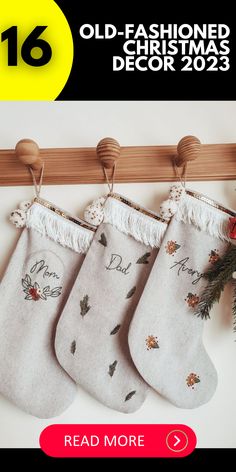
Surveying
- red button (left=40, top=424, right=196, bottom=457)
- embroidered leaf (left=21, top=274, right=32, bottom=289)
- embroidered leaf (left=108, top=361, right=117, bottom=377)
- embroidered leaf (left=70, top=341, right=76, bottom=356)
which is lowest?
red button (left=40, top=424, right=196, bottom=457)

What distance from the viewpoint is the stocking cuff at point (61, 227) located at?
995 millimetres

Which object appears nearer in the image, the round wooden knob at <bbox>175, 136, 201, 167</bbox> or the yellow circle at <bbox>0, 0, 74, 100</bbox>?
Result: the round wooden knob at <bbox>175, 136, 201, 167</bbox>

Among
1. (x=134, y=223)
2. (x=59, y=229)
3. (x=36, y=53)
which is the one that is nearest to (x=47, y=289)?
(x=59, y=229)

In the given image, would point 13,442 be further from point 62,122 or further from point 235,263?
point 62,122

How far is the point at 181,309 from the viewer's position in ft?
3.15

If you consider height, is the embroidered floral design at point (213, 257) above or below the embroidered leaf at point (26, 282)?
above

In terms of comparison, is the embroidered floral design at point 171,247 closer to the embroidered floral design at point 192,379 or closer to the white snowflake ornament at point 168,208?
the white snowflake ornament at point 168,208

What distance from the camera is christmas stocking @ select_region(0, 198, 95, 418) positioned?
0.95 metres

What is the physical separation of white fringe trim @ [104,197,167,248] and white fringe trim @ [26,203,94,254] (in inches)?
2.6

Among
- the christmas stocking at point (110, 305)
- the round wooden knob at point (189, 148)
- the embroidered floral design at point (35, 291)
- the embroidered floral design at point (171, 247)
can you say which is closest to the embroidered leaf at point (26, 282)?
the embroidered floral design at point (35, 291)

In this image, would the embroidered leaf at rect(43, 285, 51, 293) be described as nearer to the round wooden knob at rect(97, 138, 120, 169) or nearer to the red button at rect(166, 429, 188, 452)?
the round wooden knob at rect(97, 138, 120, 169)

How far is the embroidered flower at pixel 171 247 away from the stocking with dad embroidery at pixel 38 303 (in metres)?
0.18

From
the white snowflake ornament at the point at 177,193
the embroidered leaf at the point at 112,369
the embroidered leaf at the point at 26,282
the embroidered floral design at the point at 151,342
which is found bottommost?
the embroidered leaf at the point at 112,369

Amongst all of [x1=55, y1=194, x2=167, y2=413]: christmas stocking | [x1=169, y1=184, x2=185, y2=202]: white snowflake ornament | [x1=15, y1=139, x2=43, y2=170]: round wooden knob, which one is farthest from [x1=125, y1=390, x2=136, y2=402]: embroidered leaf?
[x1=15, y1=139, x2=43, y2=170]: round wooden knob
